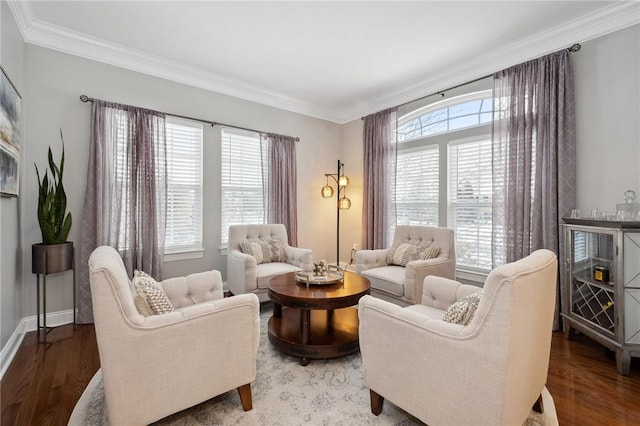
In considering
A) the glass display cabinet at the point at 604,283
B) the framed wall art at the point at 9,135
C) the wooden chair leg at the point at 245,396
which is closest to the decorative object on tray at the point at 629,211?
the glass display cabinet at the point at 604,283

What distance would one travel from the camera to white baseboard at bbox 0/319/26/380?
2.11m

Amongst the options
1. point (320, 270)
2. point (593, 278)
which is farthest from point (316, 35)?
point (593, 278)

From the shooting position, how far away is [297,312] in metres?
2.86

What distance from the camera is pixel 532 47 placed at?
2.99 meters

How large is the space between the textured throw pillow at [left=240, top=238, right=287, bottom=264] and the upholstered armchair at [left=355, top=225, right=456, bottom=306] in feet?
3.45

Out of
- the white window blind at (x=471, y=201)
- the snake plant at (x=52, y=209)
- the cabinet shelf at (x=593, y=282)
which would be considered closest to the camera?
the cabinet shelf at (x=593, y=282)

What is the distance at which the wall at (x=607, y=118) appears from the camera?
2502 millimetres

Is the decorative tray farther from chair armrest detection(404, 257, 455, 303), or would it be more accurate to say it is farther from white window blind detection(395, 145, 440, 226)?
white window blind detection(395, 145, 440, 226)

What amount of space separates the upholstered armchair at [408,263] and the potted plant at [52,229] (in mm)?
2932

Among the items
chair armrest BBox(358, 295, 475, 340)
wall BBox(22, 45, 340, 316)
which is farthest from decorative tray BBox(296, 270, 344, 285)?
wall BBox(22, 45, 340, 316)

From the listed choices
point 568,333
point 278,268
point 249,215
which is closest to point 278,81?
point 249,215

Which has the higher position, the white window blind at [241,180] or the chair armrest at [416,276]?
the white window blind at [241,180]

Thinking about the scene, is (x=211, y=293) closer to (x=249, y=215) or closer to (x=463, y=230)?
(x=249, y=215)

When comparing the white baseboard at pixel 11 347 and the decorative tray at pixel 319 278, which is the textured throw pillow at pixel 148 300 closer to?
the decorative tray at pixel 319 278
